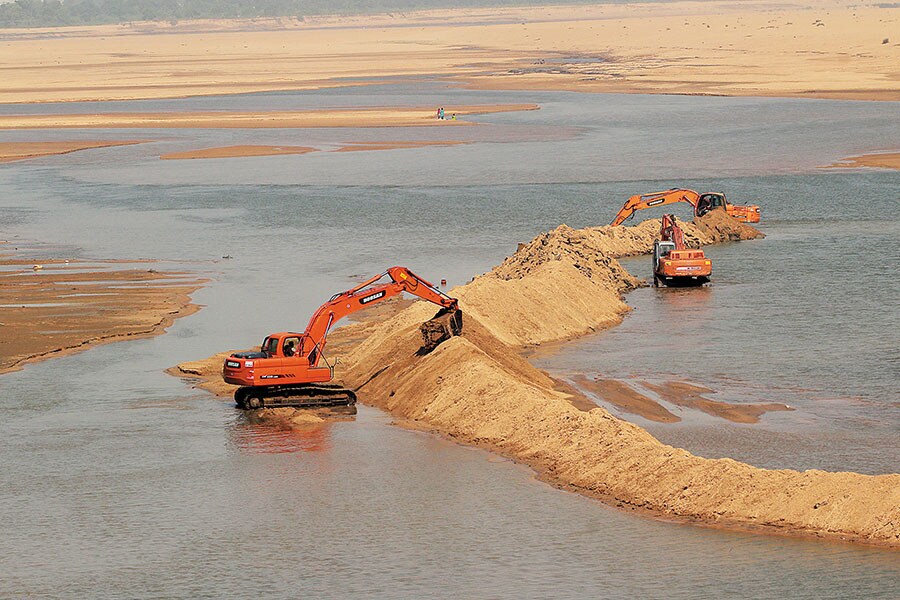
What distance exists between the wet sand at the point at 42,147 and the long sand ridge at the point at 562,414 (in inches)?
2952

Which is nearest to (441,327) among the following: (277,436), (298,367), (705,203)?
(298,367)

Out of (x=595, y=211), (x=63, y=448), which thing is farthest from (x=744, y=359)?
(x=595, y=211)

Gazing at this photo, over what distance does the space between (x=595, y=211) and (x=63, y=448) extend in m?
53.1

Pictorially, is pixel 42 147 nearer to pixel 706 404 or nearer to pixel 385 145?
pixel 385 145

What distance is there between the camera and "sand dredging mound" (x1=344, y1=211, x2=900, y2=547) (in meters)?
34.2

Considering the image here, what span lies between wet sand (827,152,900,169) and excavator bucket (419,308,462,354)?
68.3 m

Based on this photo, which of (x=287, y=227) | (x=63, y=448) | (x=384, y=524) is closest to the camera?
(x=384, y=524)

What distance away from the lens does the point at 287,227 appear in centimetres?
8788

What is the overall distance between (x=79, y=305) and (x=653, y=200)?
114 ft

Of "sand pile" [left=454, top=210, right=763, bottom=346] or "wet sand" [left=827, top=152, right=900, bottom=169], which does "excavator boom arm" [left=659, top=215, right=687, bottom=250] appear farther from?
"wet sand" [left=827, top=152, right=900, bottom=169]

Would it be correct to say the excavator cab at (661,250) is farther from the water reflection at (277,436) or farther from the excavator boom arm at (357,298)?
the water reflection at (277,436)

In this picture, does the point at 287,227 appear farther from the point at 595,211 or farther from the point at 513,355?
the point at 513,355

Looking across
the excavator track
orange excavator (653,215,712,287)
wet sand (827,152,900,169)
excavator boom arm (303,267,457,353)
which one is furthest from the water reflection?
wet sand (827,152,900,169)

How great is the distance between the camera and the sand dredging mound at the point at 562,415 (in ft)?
112
